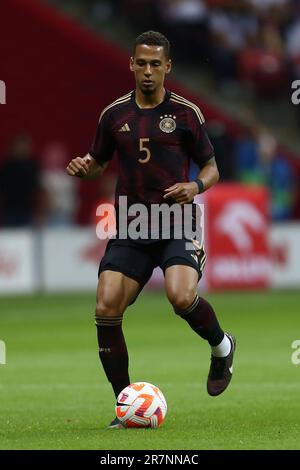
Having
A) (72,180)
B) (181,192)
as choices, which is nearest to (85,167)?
(181,192)

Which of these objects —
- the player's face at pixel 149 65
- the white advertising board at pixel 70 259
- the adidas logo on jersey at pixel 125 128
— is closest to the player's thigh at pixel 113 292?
the adidas logo on jersey at pixel 125 128

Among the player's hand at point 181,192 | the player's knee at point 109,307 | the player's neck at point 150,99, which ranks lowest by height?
the player's knee at point 109,307

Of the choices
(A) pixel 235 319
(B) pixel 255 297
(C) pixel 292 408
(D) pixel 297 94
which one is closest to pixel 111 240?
(C) pixel 292 408

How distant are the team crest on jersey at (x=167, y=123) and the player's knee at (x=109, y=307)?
1.10m

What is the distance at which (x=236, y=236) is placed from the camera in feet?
64.0

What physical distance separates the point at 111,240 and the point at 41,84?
55.3 ft

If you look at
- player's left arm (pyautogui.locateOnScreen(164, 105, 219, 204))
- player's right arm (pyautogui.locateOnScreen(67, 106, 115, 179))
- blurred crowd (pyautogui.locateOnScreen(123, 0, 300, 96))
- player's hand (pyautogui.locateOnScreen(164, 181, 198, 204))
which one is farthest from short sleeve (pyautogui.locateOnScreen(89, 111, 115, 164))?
blurred crowd (pyautogui.locateOnScreen(123, 0, 300, 96))

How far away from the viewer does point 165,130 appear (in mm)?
8578

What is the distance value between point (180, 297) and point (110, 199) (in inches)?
503

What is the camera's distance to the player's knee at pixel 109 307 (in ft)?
27.7

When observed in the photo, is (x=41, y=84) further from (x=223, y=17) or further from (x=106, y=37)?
(x=223, y=17)

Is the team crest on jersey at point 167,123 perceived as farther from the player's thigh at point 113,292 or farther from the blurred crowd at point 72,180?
the blurred crowd at point 72,180

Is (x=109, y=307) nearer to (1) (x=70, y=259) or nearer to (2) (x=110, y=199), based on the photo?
(1) (x=70, y=259)

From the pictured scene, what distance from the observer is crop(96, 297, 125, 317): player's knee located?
8.43m
